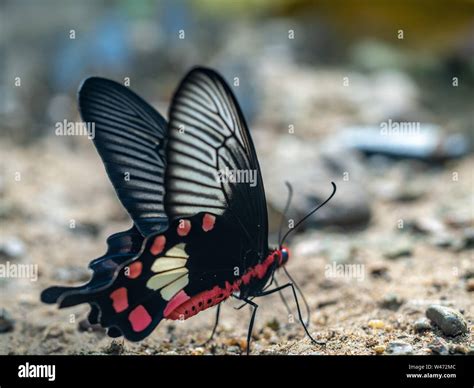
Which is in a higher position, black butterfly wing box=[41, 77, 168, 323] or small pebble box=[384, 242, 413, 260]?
black butterfly wing box=[41, 77, 168, 323]

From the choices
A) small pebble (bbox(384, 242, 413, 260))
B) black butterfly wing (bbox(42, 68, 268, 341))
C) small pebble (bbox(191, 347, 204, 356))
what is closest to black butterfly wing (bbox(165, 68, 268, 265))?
black butterfly wing (bbox(42, 68, 268, 341))

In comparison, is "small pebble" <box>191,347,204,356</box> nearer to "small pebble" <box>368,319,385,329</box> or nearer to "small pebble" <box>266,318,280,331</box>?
"small pebble" <box>266,318,280,331</box>

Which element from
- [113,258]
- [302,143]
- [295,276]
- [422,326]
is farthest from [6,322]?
[302,143]

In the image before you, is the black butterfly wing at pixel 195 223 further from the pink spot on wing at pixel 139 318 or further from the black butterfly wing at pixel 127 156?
the black butterfly wing at pixel 127 156

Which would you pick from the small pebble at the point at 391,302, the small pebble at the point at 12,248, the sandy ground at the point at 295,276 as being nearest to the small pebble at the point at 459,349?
the sandy ground at the point at 295,276

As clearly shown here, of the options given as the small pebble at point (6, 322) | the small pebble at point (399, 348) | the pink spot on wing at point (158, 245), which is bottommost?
the small pebble at point (399, 348)

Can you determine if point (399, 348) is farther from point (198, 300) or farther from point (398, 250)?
point (398, 250)
